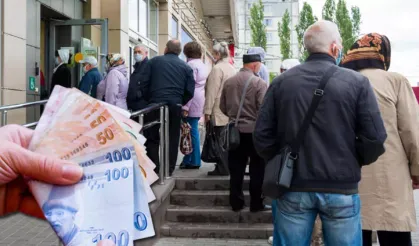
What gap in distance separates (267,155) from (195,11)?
20.1m

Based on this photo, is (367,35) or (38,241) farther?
(38,241)

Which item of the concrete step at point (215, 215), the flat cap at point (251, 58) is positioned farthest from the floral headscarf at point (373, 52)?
the concrete step at point (215, 215)

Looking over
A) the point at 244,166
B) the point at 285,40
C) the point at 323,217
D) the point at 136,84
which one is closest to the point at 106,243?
the point at 323,217

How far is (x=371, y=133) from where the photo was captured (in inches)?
118

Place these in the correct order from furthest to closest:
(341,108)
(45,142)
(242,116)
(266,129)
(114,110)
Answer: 1. (242,116)
2. (266,129)
3. (341,108)
4. (114,110)
5. (45,142)

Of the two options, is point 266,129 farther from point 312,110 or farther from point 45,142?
point 45,142

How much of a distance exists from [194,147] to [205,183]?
90 centimetres

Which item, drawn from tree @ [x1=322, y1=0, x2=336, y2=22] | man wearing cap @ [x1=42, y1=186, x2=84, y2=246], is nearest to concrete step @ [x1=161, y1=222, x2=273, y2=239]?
man wearing cap @ [x1=42, y1=186, x2=84, y2=246]

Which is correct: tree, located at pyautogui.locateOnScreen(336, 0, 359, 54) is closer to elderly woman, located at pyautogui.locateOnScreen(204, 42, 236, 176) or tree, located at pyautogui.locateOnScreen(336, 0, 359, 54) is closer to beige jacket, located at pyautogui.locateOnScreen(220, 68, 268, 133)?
elderly woman, located at pyautogui.locateOnScreen(204, 42, 236, 176)

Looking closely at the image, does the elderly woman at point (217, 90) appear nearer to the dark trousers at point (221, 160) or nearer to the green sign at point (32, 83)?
the dark trousers at point (221, 160)

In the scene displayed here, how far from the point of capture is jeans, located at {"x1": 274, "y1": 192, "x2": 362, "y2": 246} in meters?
2.98

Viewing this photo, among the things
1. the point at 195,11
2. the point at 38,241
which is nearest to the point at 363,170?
the point at 38,241

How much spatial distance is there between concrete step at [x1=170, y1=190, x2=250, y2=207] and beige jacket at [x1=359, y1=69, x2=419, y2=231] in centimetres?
321

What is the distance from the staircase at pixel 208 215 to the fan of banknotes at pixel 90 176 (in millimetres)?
4991
